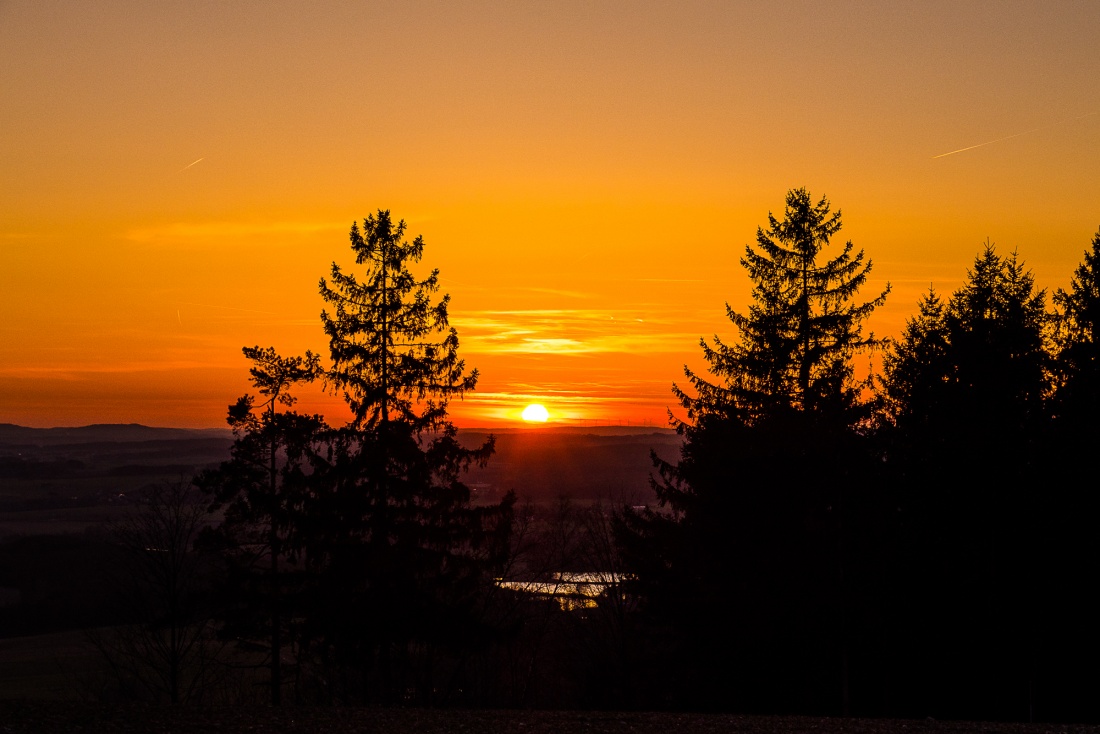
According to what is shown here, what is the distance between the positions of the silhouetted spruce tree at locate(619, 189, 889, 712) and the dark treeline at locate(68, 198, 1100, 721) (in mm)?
66

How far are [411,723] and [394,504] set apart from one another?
47.4 feet

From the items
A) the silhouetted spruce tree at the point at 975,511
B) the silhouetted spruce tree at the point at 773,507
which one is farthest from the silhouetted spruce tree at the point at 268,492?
the silhouetted spruce tree at the point at 975,511

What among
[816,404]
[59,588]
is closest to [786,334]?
[816,404]

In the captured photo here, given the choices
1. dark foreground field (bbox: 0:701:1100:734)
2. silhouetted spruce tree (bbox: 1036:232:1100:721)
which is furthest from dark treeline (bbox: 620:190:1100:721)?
dark foreground field (bbox: 0:701:1100:734)

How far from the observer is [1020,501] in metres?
27.0

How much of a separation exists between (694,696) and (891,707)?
18.3 ft

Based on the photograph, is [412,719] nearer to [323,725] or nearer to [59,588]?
[323,725]

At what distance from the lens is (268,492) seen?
29.8 metres

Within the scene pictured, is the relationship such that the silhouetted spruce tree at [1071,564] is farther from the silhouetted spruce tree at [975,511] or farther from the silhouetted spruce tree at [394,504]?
the silhouetted spruce tree at [394,504]

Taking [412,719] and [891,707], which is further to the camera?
[891,707]

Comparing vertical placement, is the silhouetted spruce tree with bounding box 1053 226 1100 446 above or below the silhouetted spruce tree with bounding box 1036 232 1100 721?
above

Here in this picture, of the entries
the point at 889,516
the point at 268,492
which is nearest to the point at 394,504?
the point at 268,492

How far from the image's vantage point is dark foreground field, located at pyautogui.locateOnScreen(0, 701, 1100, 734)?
47.3 ft

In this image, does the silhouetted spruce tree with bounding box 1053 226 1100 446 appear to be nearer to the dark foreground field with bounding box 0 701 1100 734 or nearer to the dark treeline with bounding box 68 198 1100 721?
the dark treeline with bounding box 68 198 1100 721
